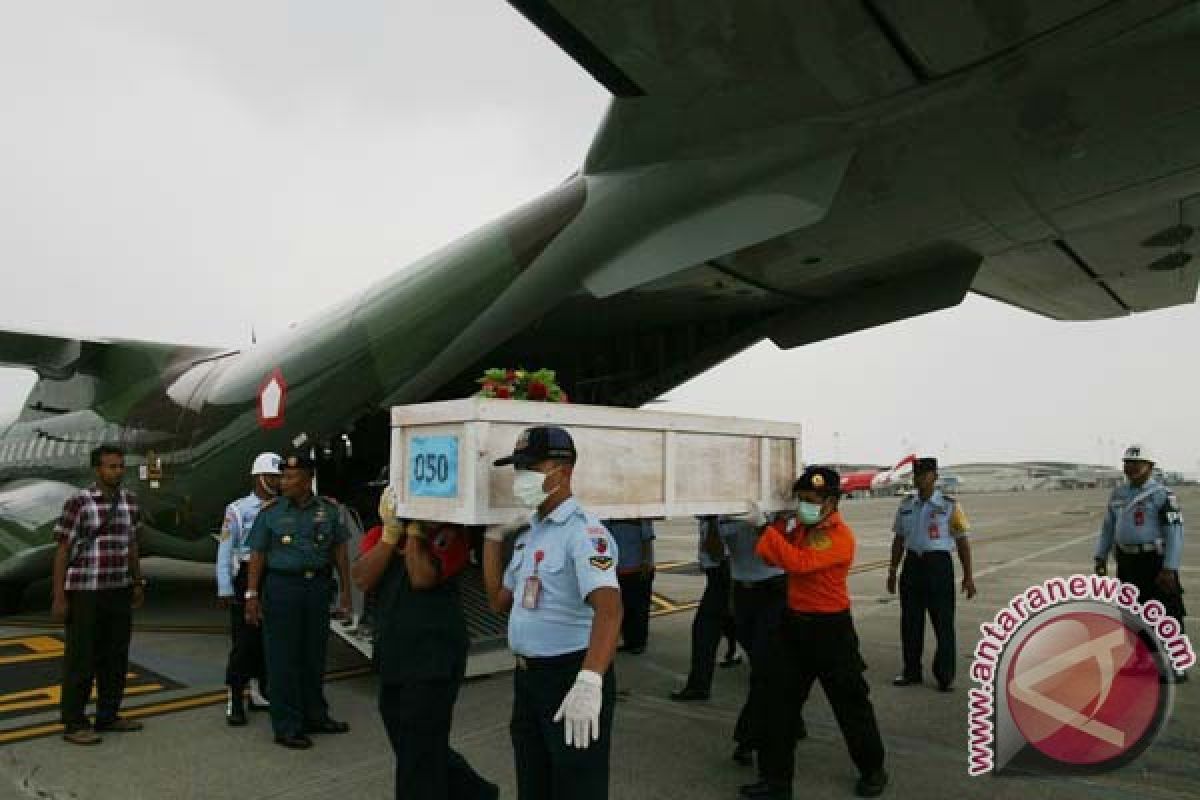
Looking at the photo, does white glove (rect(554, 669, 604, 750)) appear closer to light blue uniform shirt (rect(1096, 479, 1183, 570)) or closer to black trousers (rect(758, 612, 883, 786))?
black trousers (rect(758, 612, 883, 786))

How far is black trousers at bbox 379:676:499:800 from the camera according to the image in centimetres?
329

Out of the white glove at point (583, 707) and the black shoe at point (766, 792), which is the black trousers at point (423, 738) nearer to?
the white glove at point (583, 707)

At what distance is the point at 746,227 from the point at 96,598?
4.88 metres

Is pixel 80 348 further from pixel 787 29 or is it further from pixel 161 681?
pixel 787 29

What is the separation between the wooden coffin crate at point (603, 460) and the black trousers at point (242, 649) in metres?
2.84

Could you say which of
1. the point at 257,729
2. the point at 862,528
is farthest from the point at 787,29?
the point at 862,528

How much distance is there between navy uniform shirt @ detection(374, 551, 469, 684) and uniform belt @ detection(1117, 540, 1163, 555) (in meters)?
5.92

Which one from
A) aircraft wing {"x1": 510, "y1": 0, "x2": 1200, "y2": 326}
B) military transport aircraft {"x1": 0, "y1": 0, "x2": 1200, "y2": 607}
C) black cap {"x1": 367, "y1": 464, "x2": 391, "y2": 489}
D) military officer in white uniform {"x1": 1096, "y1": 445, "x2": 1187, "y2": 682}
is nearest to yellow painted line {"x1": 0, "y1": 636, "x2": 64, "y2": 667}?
military transport aircraft {"x1": 0, "y1": 0, "x2": 1200, "y2": 607}

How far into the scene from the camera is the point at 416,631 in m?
3.38

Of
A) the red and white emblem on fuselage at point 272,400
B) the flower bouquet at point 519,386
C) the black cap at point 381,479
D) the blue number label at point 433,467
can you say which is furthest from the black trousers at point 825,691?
the black cap at point 381,479

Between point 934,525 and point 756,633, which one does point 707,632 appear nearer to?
point 756,633

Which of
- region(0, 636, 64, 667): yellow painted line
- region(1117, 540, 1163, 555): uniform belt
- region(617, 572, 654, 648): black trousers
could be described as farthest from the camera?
region(617, 572, 654, 648): black trousers

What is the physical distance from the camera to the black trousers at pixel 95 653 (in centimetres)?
507

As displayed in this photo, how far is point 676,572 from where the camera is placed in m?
14.4
